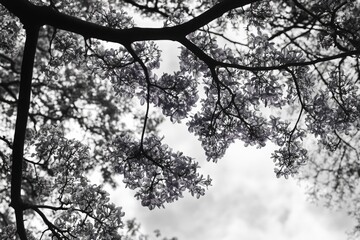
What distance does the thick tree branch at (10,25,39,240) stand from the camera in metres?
5.57

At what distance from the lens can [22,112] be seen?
18.7ft

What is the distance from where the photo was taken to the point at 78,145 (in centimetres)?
775

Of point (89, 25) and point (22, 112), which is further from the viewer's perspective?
point (22, 112)

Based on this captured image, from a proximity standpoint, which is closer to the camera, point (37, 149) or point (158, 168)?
point (158, 168)

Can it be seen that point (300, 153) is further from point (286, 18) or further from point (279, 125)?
point (286, 18)

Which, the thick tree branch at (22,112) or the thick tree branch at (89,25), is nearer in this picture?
the thick tree branch at (89,25)

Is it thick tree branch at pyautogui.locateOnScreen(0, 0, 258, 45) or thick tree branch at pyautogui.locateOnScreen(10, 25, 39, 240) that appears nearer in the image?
thick tree branch at pyautogui.locateOnScreen(0, 0, 258, 45)

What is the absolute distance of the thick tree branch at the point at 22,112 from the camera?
18.3ft

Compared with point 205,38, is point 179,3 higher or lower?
higher

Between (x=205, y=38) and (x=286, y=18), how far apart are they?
179 inches

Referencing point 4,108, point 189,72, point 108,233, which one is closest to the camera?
point 108,233

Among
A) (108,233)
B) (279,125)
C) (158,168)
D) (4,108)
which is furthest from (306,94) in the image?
(4,108)

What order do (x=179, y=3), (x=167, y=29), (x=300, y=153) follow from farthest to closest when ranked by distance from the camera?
(x=179, y=3), (x=300, y=153), (x=167, y=29)

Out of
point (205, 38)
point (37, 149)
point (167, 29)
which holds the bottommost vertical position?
point (167, 29)
